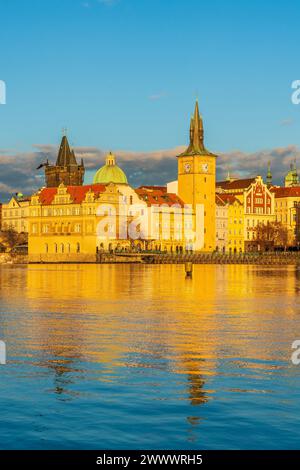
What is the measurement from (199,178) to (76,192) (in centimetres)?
2212

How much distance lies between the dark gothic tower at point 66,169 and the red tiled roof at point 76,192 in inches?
810

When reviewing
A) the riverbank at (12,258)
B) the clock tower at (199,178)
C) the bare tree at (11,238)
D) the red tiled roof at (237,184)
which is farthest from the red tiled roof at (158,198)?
the bare tree at (11,238)

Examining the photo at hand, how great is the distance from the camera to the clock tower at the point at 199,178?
146625 mm

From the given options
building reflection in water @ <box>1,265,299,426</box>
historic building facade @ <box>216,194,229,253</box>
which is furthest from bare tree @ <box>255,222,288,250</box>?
building reflection in water @ <box>1,265,299,426</box>

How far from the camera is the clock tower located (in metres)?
147

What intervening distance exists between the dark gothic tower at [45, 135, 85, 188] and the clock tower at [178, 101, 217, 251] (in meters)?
24.6

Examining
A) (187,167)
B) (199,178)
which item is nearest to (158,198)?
(199,178)

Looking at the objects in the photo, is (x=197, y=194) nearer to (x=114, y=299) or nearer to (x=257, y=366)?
(x=114, y=299)

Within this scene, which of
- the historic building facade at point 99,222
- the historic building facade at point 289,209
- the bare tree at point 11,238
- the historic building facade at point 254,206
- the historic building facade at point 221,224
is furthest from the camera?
the historic building facade at point 289,209

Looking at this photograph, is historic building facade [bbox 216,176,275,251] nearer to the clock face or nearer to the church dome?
the clock face

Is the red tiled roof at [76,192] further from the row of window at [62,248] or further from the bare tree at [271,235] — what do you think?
the bare tree at [271,235]

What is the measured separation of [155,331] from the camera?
24.4 meters

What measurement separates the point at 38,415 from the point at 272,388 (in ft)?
14.5
